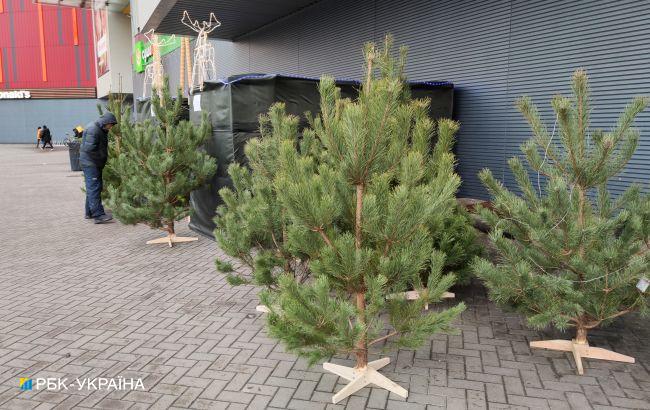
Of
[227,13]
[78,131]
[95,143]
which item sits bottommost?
[95,143]

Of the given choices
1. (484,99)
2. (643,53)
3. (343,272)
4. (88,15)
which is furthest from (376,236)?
(88,15)

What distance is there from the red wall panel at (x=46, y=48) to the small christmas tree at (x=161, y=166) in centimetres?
4055

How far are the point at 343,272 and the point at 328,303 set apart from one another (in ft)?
0.79

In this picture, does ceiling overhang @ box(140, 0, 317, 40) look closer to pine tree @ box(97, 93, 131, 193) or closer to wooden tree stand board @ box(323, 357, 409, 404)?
pine tree @ box(97, 93, 131, 193)

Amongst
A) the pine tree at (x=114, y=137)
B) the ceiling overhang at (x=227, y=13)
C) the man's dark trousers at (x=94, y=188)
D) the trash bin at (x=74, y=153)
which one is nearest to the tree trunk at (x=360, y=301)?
the pine tree at (x=114, y=137)

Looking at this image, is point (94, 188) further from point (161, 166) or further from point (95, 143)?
point (161, 166)

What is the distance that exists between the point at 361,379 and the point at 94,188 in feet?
25.4

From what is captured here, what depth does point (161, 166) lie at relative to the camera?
705 cm

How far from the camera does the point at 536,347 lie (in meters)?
4.16

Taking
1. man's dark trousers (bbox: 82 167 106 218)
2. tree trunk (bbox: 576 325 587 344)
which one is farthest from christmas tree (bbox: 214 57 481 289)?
A: man's dark trousers (bbox: 82 167 106 218)

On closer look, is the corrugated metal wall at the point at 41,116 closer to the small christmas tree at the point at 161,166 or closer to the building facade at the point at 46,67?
the building facade at the point at 46,67

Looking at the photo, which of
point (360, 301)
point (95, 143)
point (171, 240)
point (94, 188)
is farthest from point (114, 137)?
point (360, 301)

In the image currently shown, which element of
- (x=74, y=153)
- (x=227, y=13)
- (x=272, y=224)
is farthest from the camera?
(x=74, y=153)

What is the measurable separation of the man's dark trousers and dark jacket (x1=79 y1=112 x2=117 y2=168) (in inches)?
7.9
